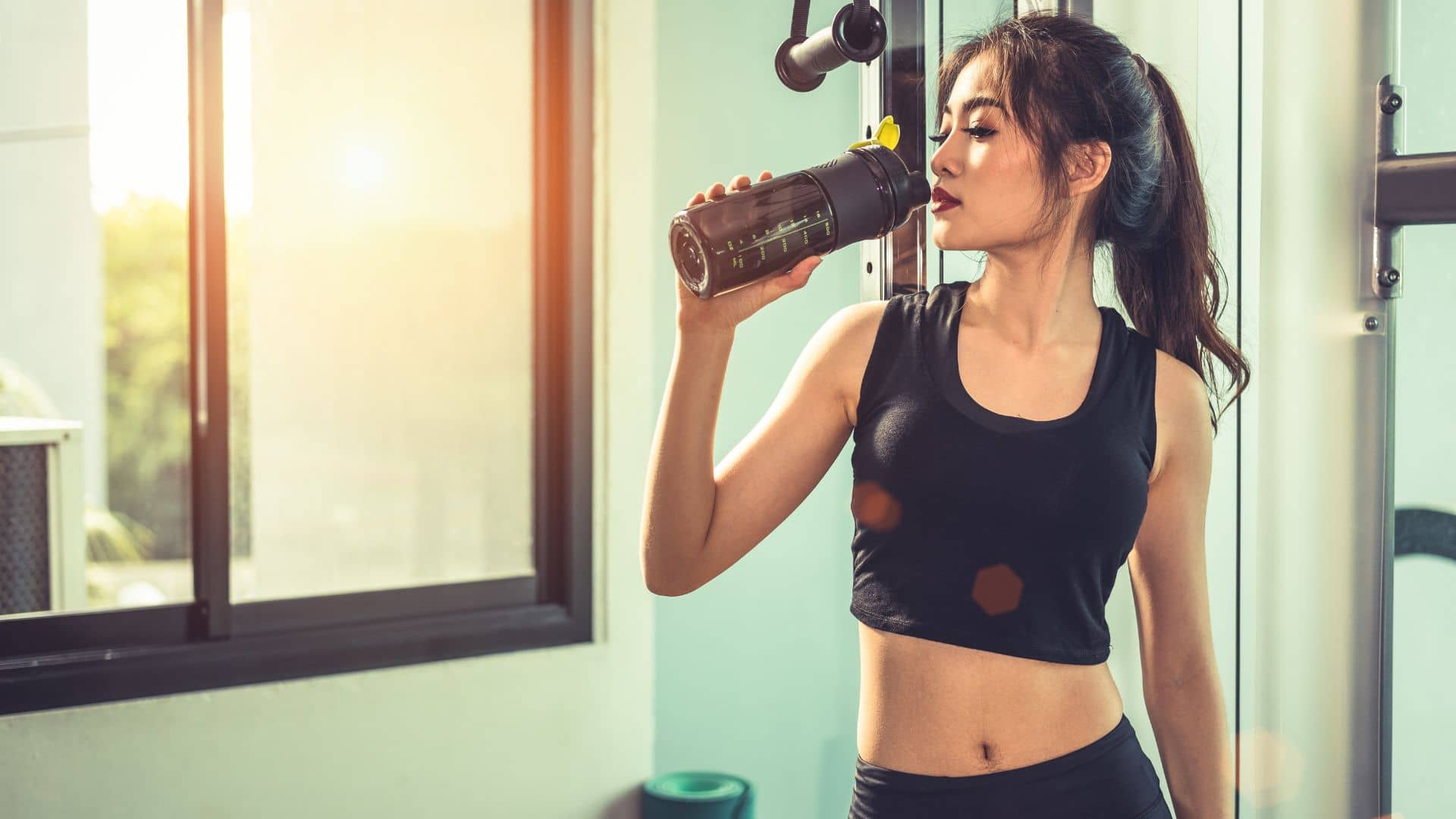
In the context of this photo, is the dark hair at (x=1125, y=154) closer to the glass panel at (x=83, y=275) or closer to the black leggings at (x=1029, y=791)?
the black leggings at (x=1029, y=791)

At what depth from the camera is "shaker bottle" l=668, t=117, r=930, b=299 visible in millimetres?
658

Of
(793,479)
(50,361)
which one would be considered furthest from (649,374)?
(50,361)

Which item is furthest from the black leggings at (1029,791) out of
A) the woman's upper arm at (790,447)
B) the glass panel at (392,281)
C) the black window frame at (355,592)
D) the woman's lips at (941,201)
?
the glass panel at (392,281)

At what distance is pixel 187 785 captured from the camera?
1461 mm

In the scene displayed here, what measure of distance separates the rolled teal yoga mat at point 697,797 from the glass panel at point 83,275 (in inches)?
31.9

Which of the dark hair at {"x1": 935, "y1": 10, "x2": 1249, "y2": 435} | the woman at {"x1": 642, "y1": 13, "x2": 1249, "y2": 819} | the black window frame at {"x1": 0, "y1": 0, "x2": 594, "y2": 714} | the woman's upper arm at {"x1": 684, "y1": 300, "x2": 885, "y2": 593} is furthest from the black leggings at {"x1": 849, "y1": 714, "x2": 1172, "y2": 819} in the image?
the black window frame at {"x1": 0, "y1": 0, "x2": 594, "y2": 714}

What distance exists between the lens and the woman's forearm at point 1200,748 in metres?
0.86

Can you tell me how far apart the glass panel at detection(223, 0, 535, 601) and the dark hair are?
118cm

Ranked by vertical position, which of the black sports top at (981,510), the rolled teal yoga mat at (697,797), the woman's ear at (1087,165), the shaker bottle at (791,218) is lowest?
the rolled teal yoga mat at (697,797)

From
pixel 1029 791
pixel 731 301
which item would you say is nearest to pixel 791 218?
pixel 731 301

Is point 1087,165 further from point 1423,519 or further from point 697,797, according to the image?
point 697,797

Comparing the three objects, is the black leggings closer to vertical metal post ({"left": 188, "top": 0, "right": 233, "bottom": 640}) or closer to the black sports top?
the black sports top

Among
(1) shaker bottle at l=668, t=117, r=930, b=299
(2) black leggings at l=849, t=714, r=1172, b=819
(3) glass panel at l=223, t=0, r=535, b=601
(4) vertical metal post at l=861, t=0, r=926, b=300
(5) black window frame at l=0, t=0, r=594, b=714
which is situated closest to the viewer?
(1) shaker bottle at l=668, t=117, r=930, b=299

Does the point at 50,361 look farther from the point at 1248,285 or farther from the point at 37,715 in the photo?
the point at 1248,285
